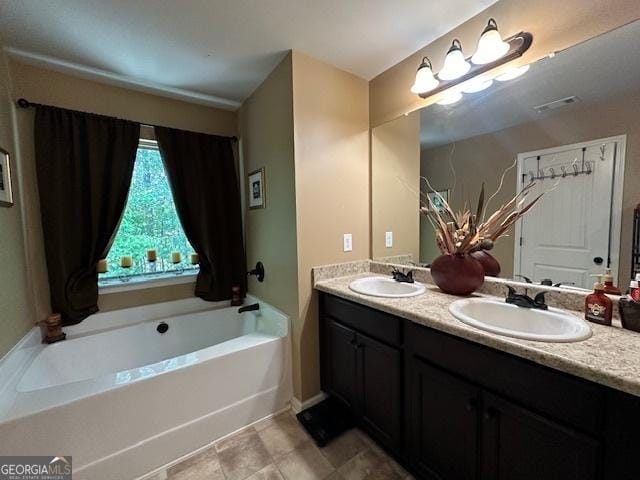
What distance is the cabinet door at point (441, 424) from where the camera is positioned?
1.03 meters

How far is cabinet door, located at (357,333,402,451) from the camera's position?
1.32 metres

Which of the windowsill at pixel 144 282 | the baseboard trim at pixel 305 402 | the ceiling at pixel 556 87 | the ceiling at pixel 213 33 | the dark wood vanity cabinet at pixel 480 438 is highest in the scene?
the ceiling at pixel 213 33

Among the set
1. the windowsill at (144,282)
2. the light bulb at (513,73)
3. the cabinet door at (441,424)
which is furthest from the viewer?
the windowsill at (144,282)

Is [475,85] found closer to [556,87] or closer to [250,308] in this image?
[556,87]

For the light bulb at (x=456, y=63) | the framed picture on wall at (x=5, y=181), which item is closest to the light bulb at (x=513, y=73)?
the light bulb at (x=456, y=63)

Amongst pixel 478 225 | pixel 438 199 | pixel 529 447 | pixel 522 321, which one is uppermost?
pixel 438 199

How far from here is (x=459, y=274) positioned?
55.4 inches

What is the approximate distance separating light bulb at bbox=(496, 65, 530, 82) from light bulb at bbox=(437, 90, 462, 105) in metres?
0.21

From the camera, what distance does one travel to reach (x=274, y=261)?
200 centimetres

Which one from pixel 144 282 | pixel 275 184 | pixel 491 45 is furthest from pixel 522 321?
pixel 144 282

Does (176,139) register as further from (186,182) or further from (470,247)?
(470,247)

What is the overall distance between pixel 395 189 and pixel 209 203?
5.22 feet

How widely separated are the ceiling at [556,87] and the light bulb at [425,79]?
145 millimetres

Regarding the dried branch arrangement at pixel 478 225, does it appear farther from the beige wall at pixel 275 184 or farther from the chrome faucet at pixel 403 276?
the beige wall at pixel 275 184
